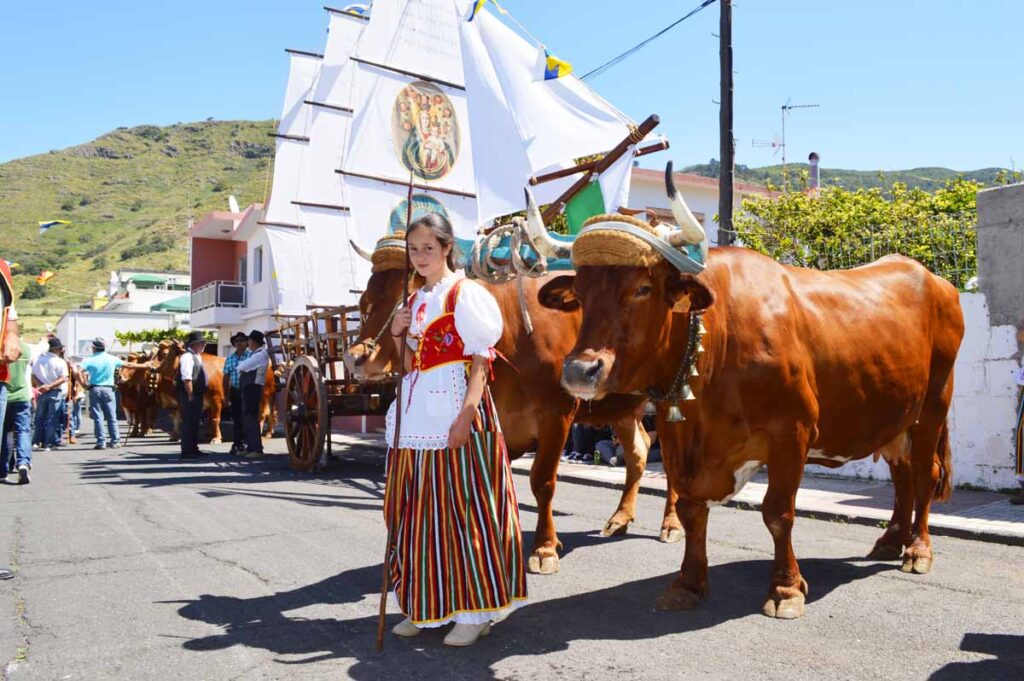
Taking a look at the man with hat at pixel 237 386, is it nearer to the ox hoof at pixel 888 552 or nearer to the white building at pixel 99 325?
the ox hoof at pixel 888 552

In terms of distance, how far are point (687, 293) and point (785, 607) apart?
1.59 meters

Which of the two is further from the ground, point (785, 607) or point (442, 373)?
point (442, 373)

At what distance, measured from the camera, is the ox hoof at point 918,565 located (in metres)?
4.98

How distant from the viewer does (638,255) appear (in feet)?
12.5

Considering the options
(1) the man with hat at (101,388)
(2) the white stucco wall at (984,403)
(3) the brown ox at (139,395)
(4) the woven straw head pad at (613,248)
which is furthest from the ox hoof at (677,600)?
(3) the brown ox at (139,395)

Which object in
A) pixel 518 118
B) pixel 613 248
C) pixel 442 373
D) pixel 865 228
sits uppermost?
pixel 518 118

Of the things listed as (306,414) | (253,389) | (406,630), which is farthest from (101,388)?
(406,630)

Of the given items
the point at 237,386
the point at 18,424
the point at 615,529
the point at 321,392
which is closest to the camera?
the point at 615,529

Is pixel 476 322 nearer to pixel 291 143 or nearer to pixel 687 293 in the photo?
pixel 687 293

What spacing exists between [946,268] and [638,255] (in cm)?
735

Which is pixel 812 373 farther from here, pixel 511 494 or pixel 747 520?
pixel 747 520

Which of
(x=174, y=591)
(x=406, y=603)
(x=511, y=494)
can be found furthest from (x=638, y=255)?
(x=174, y=591)

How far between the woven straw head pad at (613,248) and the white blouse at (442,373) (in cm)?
52

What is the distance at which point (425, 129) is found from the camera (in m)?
16.6
